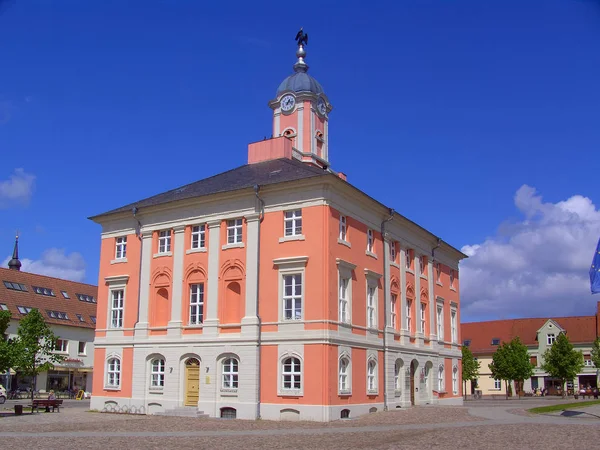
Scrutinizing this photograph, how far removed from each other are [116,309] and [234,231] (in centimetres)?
901

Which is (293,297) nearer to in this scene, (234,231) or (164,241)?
(234,231)

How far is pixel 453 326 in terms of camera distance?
1908 inches

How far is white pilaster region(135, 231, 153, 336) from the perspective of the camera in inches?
1435

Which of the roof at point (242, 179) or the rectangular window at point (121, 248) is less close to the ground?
the roof at point (242, 179)

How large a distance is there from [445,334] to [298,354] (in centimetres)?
1826

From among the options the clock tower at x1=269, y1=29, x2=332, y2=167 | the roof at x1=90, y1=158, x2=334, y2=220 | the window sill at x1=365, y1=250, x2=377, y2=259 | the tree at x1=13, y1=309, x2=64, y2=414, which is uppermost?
the clock tower at x1=269, y1=29, x2=332, y2=167

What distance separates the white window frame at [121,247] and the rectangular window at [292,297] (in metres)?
11.2

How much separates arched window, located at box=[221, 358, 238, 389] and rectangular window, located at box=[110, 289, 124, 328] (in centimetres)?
786

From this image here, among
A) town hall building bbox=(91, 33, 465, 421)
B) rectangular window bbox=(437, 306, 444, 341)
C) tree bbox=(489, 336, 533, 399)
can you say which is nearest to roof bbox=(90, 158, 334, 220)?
town hall building bbox=(91, 33, 465, 421)

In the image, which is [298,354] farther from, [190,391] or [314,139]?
[314,139]

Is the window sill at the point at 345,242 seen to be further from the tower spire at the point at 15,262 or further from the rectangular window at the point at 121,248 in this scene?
the tower spire at the point at 15,262

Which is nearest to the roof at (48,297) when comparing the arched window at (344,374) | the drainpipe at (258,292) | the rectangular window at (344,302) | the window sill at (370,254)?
the drainpipe at (258,292)

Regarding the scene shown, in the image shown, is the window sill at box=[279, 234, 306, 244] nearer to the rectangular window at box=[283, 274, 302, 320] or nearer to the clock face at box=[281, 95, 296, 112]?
the rectangular window at box=[283, 274, 302, 320]

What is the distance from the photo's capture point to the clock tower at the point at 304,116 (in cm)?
4459
